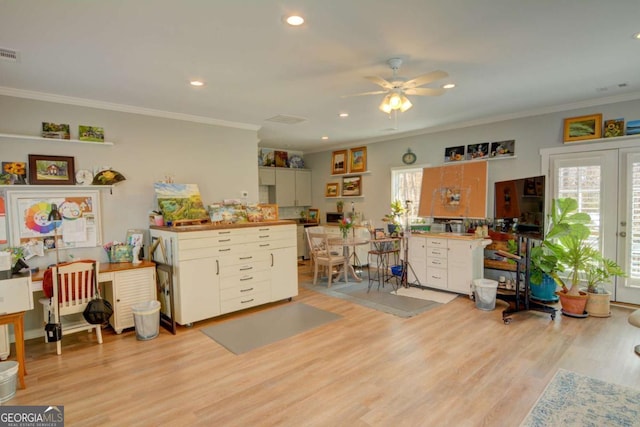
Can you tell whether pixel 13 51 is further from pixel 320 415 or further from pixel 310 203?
pixel 310 203

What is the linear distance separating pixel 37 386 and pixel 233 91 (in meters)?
3.25

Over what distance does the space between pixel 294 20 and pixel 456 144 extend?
4.29 meters

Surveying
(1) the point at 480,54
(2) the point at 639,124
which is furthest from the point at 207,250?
(2) the point at 639,124

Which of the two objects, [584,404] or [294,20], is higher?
[294,20]

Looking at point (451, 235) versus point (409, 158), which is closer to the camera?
point (451, 235)

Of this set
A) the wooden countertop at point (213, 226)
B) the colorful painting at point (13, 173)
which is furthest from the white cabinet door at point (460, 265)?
the colorful painting at point (13, 173)

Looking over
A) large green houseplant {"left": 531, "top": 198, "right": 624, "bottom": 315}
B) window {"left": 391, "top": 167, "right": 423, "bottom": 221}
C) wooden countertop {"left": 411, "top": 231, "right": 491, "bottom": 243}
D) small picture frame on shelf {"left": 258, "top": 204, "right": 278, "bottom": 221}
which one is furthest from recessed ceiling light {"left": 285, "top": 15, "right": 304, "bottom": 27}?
window {"left": 391, "top": 167, "right": 423, "bottom": 221}

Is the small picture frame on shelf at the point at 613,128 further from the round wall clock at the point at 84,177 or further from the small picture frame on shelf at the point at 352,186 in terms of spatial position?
the round wall clock at the point at 84,177

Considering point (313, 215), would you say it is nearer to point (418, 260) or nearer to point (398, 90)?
point (418, 260)

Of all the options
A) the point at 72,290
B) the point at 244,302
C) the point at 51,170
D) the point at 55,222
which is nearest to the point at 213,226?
the point at 244,302

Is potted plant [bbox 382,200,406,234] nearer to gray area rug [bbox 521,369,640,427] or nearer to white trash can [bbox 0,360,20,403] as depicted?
gray area rug [bbox 521,369,640,427]

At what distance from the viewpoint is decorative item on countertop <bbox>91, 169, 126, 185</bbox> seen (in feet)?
13.1

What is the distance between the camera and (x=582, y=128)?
449 centimetres

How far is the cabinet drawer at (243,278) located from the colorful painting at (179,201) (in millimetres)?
990
